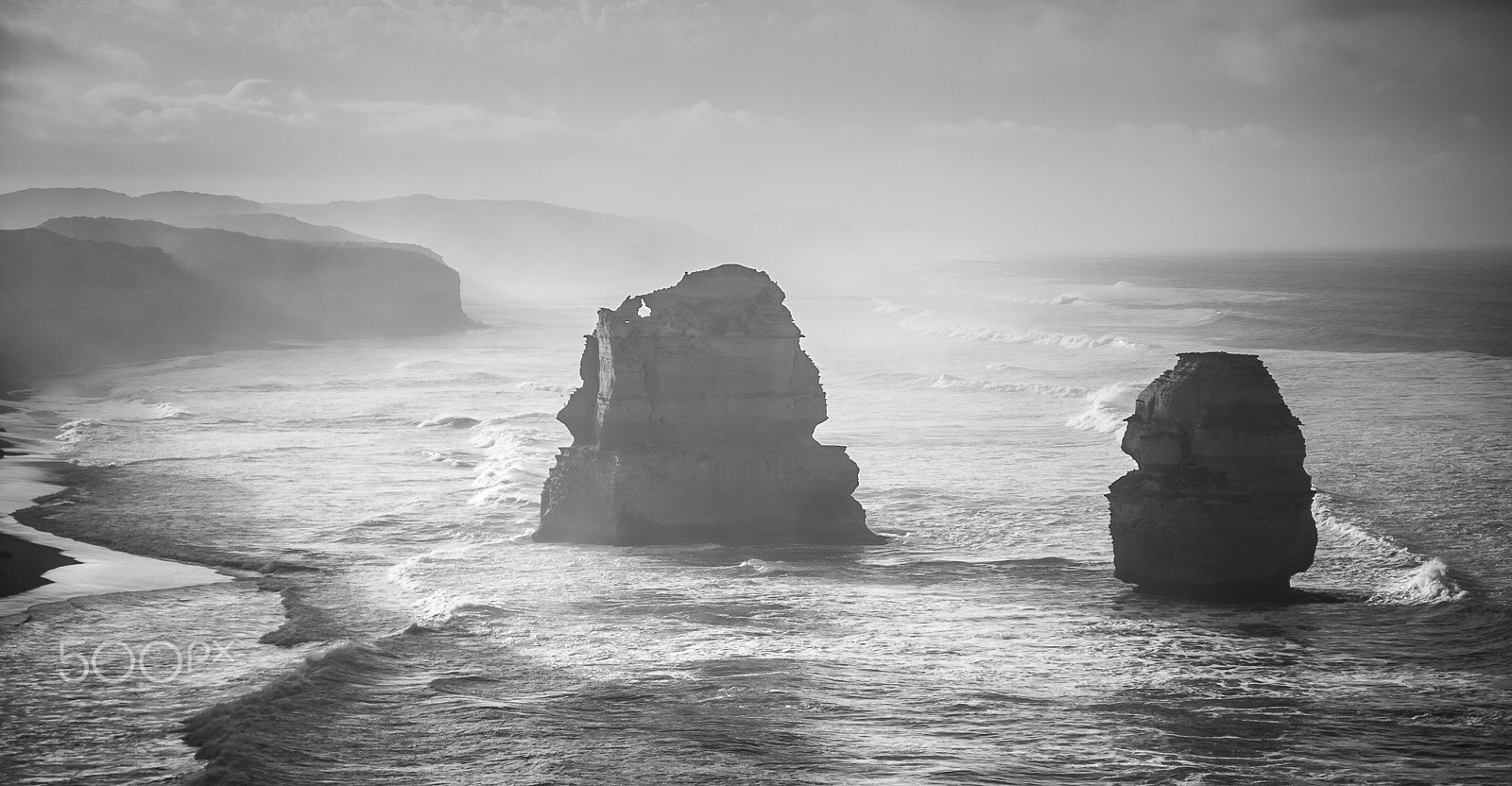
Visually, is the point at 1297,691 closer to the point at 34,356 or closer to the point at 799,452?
the point at 799,452

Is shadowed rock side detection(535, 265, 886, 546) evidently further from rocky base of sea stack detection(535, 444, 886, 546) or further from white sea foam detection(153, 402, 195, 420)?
white sea foam detection(153, 402, 195, 420)

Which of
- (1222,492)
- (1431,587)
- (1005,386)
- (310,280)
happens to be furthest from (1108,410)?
(310,280)

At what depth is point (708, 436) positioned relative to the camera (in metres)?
22.9

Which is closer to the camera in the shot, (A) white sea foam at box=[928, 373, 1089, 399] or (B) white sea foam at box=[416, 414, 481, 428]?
(B) white sea foam at box=[416, 414, 481, 428]

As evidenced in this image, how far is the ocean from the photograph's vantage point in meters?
12.2

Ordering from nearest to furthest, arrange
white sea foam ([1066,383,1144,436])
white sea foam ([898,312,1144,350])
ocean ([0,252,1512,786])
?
ocean ([0,252,1512,786]) < white sea foam ([1066,383,1144,436]) < white sea foam ([898,312,1144,350])

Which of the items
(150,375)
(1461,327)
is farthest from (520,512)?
(1461,327)

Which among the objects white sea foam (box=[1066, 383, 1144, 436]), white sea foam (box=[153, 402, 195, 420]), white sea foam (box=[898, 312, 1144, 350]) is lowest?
white sea foam (box=[1066, 383, 1144, 436])

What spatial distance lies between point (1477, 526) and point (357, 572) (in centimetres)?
1895

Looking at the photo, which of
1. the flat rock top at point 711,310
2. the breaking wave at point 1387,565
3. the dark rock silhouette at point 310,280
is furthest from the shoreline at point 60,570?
the dark rock silhouette at point 310,280

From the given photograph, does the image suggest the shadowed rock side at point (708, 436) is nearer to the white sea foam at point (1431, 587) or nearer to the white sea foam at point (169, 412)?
the white sea foam at point (1431, 587)

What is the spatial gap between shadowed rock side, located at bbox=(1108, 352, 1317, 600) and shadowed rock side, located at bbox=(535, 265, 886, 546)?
20.0 ft

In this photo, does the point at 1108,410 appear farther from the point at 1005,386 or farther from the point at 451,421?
the point at 451,421

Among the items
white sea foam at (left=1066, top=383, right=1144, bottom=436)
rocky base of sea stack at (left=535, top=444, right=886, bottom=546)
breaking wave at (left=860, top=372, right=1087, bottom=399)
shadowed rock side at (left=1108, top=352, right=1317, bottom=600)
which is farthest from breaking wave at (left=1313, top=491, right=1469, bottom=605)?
breaking wave at (left=860, top=372, right=1087, bottom=399)
